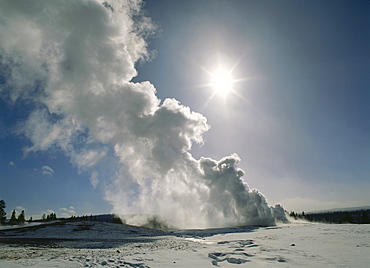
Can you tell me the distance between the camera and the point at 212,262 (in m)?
14.6

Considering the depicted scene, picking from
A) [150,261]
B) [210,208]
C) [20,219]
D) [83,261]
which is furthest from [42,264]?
[20,219]

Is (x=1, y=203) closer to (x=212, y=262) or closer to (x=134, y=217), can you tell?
(x=134, y=217)

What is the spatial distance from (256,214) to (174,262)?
92798mm

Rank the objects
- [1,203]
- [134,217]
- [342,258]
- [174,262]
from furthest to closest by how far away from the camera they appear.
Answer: [134,217], [1,203], [174,262], [342,258]

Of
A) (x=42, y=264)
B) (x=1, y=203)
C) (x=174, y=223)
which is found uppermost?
(x=1, y=203)

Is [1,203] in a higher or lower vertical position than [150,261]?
higher

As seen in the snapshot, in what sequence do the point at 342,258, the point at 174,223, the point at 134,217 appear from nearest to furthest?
the point at 342,258 → the point at 174,223 → the point at 134,217

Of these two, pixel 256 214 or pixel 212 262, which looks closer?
pixel 212 262

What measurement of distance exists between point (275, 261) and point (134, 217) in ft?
426

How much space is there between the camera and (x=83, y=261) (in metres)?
14.7

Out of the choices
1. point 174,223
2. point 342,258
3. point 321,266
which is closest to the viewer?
point 321,266

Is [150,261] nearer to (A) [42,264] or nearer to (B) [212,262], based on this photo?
(B) [212,262]

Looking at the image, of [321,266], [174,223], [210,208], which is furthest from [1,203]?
[321,266]

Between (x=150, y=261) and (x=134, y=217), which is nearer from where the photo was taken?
(x=150, y=261)
